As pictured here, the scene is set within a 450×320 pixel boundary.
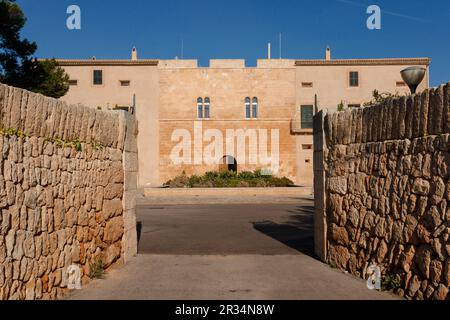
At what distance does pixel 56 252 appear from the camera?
5445 mm

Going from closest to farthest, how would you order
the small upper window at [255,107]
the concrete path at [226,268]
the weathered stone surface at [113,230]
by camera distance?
the concrete path at [226,268] → the weathered stone surface at [113,230] → the small upper window at [255,107]

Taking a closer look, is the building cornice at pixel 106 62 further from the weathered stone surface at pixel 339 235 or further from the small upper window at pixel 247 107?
the weathered stone surface at pixel 339 235

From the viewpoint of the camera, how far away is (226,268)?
7594 millimetres

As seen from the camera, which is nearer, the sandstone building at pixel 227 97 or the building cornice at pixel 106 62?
the building cornice at pixel 106 62

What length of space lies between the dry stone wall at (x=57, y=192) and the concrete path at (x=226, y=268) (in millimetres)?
635

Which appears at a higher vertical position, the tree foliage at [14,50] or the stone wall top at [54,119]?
the tree foliage at [14,50]

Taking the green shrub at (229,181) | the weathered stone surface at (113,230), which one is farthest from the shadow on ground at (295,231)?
the green shrub at (229,181)

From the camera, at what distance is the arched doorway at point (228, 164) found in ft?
116

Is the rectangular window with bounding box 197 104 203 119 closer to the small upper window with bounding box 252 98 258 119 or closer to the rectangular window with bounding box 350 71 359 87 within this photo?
the small upper window with bounding box 252 98 258 119

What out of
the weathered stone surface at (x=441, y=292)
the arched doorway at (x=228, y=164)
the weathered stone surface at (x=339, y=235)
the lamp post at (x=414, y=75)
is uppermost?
the lamp post at (x=414, y=75)

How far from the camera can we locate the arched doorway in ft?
116

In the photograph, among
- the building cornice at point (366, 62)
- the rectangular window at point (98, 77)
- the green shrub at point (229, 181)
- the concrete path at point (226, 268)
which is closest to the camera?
the concrete path at point (226, 268)

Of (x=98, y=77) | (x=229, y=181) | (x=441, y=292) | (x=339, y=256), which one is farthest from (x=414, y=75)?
(x=98, y=77)
